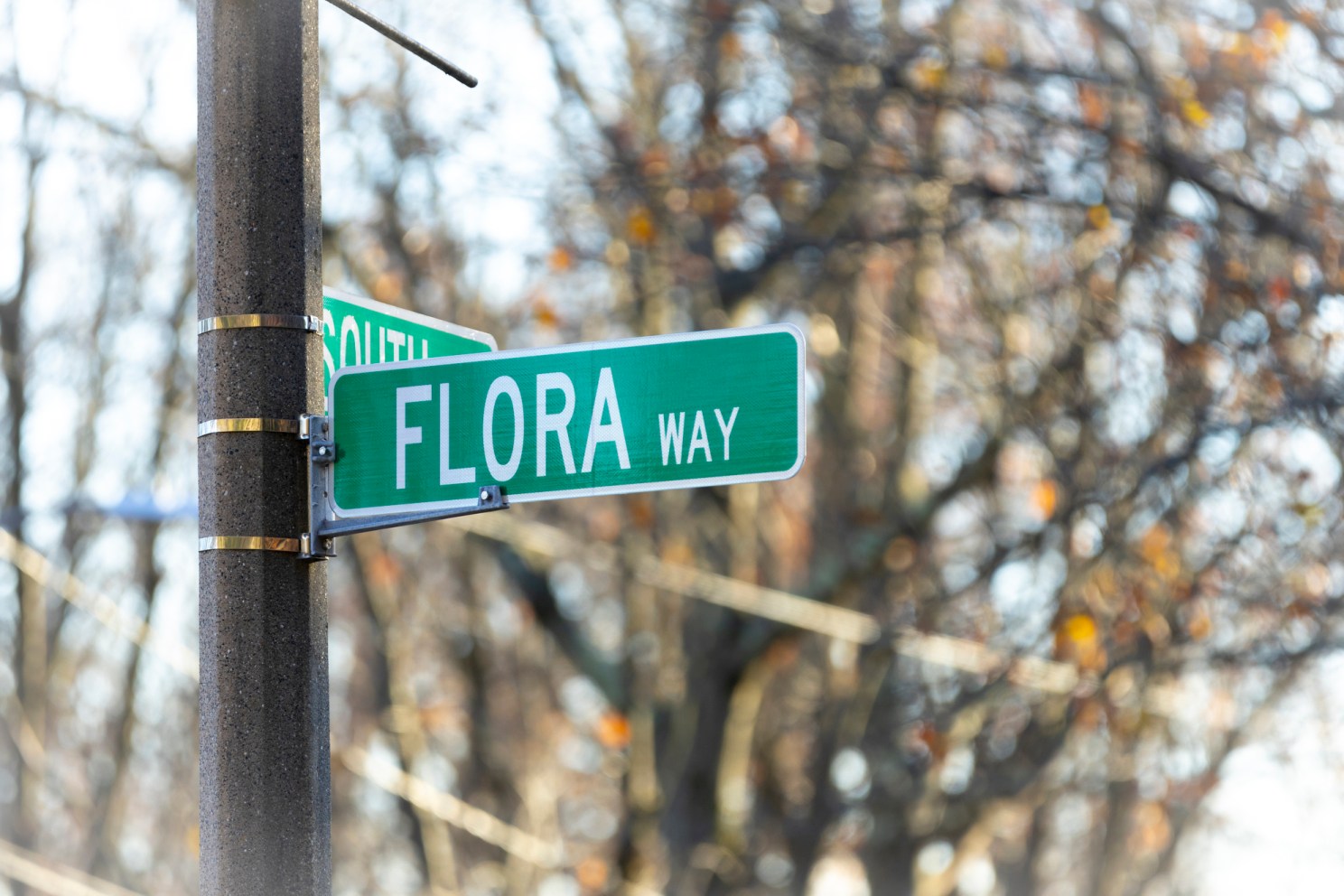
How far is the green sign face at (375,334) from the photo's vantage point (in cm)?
330

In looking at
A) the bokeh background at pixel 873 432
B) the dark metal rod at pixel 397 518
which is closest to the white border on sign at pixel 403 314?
the dark metal rod at pixel 397 518

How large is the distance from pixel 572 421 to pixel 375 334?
0.62 m

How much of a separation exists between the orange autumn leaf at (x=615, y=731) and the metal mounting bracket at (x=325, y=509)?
8440 millimetres

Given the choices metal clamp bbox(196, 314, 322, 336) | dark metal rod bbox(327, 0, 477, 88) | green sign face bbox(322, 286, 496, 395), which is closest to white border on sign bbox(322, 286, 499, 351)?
green sign face bbox(322, 286, 496, 395)

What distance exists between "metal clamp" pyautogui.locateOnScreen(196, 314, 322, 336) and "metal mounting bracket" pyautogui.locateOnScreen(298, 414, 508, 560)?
159 millimetres

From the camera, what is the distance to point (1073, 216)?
9.60m

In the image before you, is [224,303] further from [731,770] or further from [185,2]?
[185,2]

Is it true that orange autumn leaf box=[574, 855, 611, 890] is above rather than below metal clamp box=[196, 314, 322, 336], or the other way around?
below

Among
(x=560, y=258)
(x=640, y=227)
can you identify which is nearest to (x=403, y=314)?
(x=640, y=227)

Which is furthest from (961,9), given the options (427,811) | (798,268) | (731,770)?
(427,811)

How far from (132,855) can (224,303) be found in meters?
17.0

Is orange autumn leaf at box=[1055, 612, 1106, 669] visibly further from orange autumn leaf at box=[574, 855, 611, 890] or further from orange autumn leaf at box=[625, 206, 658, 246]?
orange autumn leaf at box=[574, 855, 611, 890]

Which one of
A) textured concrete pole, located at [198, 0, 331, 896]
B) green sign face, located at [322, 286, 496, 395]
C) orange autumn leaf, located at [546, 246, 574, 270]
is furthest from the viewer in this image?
orange autumn leaf, located at [546, 246, 574, 270]

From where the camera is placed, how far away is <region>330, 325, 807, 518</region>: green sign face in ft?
9.53
